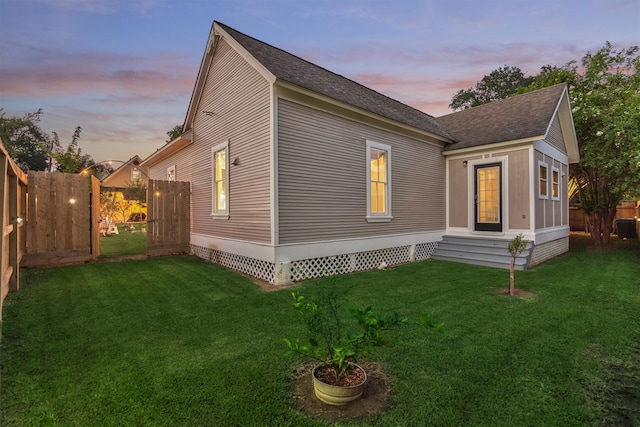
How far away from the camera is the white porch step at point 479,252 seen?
793 centimetres

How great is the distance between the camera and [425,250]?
970 cm

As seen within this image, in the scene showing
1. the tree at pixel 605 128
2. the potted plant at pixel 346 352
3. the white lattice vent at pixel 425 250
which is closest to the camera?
the potted plant at pixel 346 352

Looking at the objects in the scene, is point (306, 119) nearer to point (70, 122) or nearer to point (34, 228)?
point (34, 228)

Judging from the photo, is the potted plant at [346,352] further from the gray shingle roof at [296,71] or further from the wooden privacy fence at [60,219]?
the wooden privacy fence at [60,219]

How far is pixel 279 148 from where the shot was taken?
6.16m

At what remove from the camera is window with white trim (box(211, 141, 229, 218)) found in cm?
820

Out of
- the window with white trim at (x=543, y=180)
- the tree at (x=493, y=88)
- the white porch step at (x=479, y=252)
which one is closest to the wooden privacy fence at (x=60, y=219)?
the white porch step at (x=479, y=252)

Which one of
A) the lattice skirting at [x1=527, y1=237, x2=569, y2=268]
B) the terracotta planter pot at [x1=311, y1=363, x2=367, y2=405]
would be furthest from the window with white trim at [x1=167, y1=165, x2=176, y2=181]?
the lattice skirting at [x1=527, y1=237, x2=569, y2=268]

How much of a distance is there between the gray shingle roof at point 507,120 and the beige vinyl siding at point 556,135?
2.98 feet

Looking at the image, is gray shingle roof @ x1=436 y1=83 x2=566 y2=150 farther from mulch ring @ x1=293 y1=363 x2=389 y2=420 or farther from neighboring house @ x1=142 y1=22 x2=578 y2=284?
mulch ring @ x1=293 y1=363 x2=389 y2=420

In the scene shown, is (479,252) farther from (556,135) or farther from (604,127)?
(604,127)

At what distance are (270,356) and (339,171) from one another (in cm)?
498

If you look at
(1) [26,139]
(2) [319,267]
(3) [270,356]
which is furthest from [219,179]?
(1) [26,139]

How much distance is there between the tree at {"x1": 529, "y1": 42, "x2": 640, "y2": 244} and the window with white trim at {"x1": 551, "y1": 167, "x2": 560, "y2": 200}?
1260 mm
